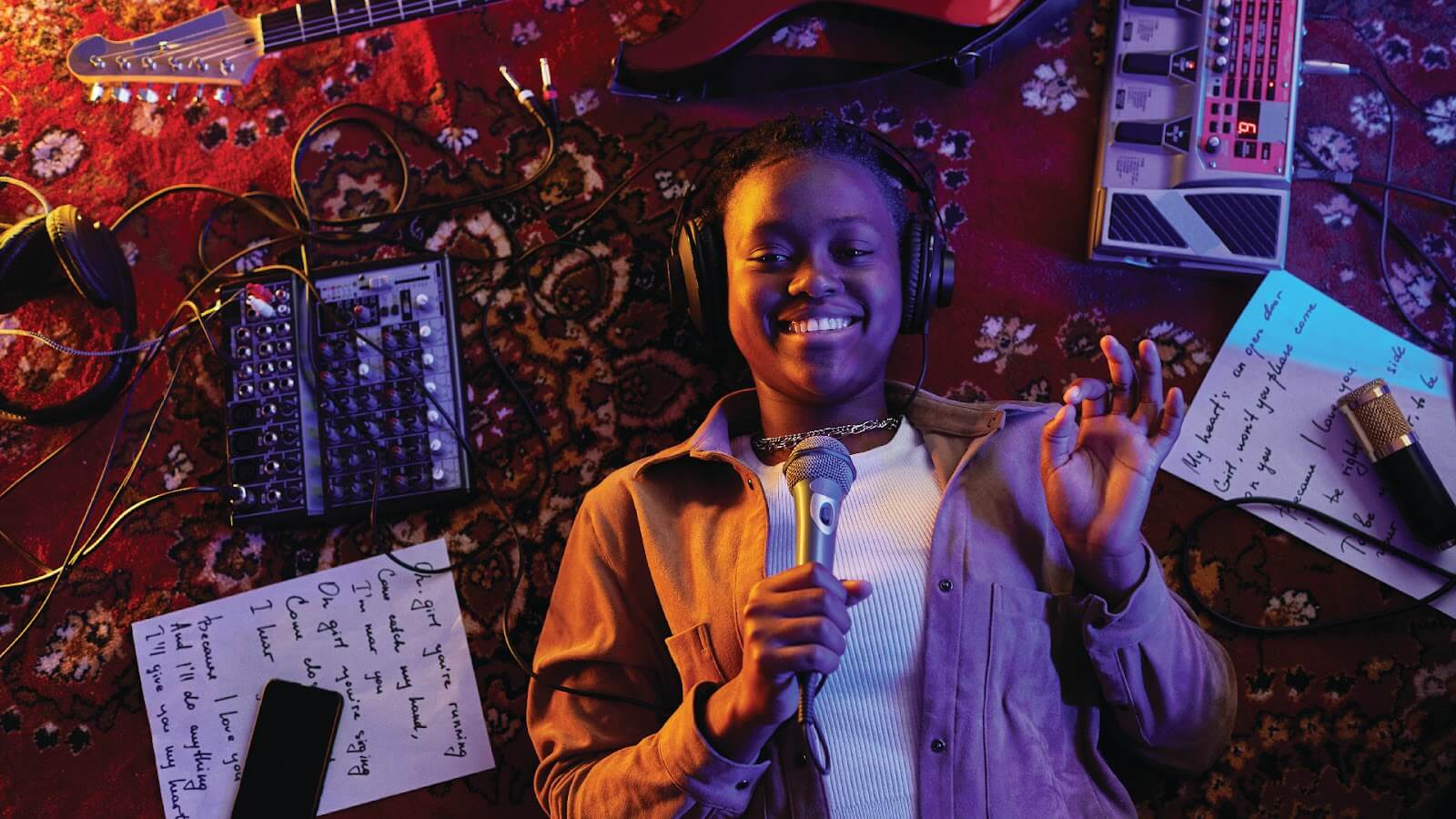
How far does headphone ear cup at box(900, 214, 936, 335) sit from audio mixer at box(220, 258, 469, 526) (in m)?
0.72

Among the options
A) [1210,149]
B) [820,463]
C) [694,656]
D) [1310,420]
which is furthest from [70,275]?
[1310,420]

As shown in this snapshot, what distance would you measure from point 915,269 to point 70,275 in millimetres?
1312

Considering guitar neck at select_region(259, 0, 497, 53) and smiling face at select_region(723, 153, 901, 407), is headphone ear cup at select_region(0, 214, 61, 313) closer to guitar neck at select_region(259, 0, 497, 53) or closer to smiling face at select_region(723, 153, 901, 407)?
guitar neck at select_region(259, 0, 497, 53)

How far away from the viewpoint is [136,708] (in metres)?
1.51

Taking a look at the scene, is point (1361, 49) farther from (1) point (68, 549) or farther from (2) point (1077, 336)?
(1) point (68, 549)

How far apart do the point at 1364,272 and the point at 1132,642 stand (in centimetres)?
80

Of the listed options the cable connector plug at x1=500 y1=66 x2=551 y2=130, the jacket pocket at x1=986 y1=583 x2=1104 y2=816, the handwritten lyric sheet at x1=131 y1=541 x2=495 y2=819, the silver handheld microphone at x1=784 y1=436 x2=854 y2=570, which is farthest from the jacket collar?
the cable connector plug at x1=500 y1=66 x2=551 y2=130

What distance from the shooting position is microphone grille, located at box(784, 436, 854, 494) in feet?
2.95

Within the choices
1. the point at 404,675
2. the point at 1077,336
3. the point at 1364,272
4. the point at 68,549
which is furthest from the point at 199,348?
the point at 1364,272

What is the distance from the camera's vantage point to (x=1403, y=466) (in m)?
1.36

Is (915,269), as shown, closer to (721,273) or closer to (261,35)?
(721,273)

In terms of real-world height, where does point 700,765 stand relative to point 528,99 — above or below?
below

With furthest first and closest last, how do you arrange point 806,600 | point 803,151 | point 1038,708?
point 803,151 < point 1038,708 < point 806,600

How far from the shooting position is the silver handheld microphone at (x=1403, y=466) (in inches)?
52.9
